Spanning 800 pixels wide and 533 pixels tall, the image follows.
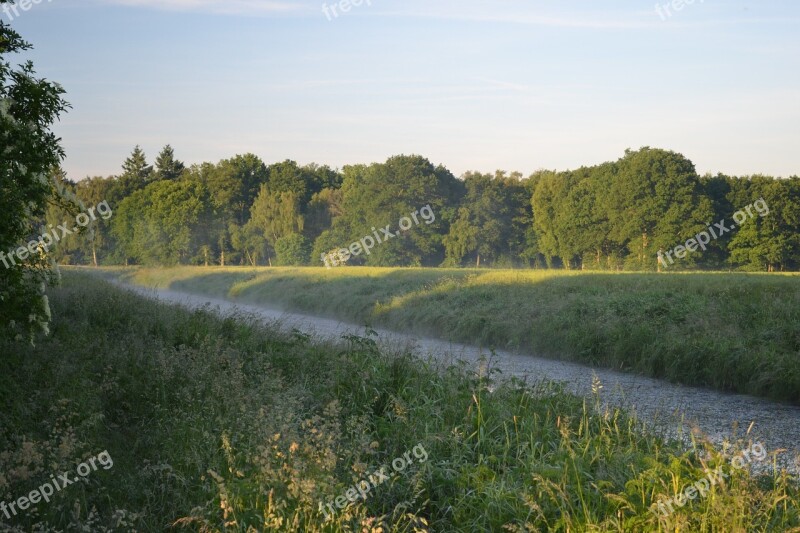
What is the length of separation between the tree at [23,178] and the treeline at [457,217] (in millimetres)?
39593

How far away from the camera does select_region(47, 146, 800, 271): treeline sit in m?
49.2

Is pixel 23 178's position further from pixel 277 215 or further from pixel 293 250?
pixel 277 215

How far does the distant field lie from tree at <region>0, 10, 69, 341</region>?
910 cm

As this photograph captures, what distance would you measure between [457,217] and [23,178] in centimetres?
5812

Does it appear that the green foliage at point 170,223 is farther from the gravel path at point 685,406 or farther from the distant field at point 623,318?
the gravel path at point 685,406

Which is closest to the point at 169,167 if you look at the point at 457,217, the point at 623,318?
the point at 457,217

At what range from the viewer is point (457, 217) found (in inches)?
2544

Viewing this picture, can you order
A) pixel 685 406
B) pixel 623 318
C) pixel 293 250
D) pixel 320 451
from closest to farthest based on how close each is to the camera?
1. pixel 320 451
2. pixel 685 406
3. pixel 623 318
4. pixel 293 250

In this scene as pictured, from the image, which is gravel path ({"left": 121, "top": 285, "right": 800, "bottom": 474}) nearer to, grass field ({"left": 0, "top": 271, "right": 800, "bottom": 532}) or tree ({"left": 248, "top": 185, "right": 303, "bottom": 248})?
grass field ({"left": 0, "top": 271, "right": 800, "bottom": 532})

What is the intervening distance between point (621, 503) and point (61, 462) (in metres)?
4.72

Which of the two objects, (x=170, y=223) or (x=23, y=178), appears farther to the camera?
(x=170, y=223)

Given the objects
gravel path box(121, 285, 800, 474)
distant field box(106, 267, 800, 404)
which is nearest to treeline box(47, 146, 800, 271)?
distant field box(106, 267, 800, 404)

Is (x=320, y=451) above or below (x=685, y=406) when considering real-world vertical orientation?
above

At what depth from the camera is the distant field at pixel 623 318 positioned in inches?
509
